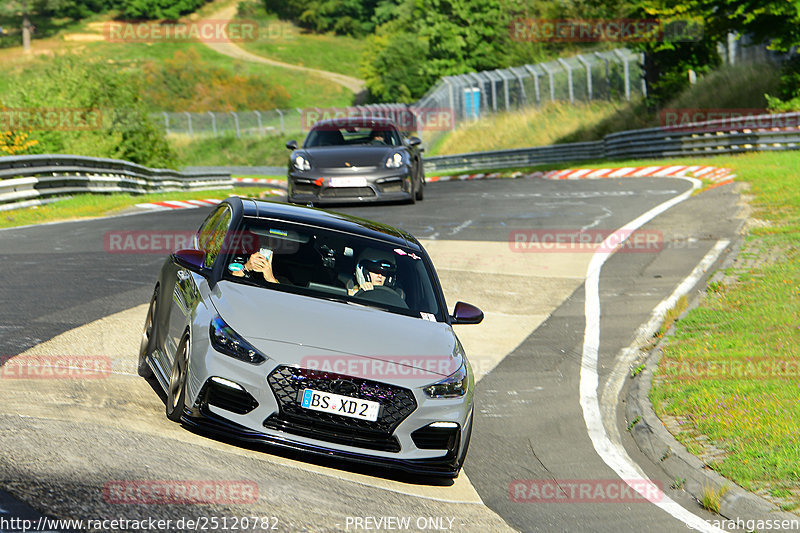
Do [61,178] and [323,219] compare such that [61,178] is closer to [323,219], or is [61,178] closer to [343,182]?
[343,182]

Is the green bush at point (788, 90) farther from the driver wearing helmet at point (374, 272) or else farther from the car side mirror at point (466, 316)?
the driver wearing helmet at point (374, 272)

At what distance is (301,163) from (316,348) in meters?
12.9

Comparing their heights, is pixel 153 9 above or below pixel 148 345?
above

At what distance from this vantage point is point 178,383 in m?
6.69

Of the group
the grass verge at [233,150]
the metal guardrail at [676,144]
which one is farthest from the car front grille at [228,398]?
the grass verge at [233,150]

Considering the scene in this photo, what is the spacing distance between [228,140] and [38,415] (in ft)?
211

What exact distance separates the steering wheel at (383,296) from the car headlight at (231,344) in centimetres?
130

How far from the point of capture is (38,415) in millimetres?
6566

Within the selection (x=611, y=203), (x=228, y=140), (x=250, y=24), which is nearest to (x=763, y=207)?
(x=611, y=203)

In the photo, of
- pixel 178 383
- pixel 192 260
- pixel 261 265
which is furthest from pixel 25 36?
pixel 178 383

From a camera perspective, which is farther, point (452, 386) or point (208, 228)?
point (208, 228)

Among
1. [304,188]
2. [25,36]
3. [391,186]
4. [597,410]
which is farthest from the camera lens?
[25,36]

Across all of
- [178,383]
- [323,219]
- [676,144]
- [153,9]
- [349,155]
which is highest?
[153,9]

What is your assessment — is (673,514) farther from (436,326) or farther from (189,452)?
(189,452)
